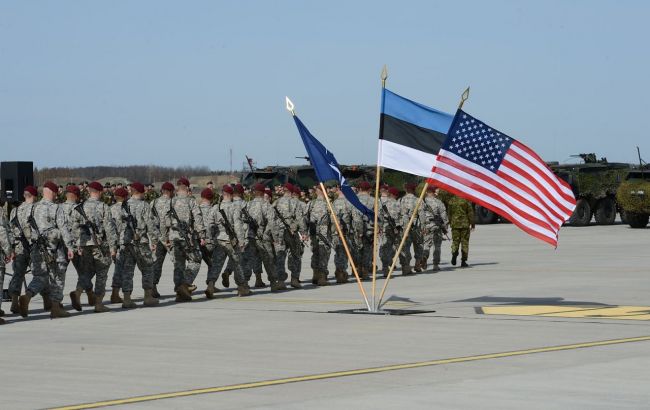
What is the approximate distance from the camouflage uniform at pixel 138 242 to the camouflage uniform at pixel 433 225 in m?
7.52

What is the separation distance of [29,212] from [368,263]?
311 inches

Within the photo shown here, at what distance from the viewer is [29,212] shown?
16.9 meters

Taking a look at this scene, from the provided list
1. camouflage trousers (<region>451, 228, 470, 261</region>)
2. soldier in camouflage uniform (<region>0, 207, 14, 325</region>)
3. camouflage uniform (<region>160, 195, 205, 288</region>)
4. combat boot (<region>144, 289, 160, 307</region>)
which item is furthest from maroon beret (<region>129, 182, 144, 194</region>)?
camouflage trousers (<region>451, 228, 470, 261</region>)

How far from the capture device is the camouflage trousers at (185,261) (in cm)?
1908

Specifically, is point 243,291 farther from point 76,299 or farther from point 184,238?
point 76,299

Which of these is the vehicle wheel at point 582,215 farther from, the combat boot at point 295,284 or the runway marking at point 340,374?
the runway marking at point 340,374

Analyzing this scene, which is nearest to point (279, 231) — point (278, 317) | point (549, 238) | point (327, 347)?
point (278, 317)

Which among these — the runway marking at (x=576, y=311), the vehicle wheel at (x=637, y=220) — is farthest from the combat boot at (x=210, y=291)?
the vehicle wheel at (x=637, y=220)

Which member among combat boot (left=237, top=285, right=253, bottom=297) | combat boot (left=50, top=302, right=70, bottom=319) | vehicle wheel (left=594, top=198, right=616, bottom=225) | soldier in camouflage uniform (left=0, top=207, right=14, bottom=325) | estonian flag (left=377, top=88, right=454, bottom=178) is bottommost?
combat boot (left=50, top=302, right=70, bottom=319)

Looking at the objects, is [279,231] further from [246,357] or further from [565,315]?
[246,357]

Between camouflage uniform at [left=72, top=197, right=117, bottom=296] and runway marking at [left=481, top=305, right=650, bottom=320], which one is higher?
camouflage uniform at [left=72, top=197, right=117, bottom=296]

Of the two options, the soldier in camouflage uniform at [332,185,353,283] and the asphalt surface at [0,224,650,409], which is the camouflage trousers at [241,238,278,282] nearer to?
the asphalt surface at [0,224,650,409]

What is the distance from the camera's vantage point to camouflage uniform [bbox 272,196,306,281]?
69.7 feet

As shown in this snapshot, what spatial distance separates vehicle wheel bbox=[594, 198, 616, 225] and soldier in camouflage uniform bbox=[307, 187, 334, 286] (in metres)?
26.2
